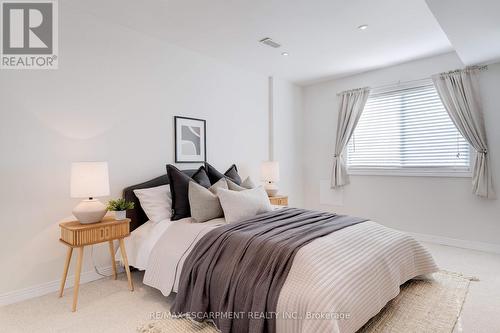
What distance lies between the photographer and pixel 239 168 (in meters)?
4.36

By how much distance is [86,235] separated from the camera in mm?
2367

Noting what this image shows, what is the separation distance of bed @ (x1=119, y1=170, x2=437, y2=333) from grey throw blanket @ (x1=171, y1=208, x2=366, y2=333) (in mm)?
11

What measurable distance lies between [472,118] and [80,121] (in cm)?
470

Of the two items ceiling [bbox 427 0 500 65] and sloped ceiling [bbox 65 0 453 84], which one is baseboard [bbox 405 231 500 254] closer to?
ceiling [bbox 427 0 500 65]

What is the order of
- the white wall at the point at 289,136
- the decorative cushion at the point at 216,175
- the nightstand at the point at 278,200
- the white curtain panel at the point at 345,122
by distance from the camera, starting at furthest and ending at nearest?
the white wall at the point at 289,136 < the white curtain panel at the point at 345,122 < the nightstand at the point at 278,200 < the decorative cushion at the point at 216,175

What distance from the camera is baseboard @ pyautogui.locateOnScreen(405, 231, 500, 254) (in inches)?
142

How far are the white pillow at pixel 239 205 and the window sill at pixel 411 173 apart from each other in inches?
101

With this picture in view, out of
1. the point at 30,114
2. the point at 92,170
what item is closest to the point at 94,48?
the point at 30,114

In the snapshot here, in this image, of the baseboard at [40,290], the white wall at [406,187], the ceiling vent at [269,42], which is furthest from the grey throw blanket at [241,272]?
the white wall at [406,187]

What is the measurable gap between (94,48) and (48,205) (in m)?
1.63

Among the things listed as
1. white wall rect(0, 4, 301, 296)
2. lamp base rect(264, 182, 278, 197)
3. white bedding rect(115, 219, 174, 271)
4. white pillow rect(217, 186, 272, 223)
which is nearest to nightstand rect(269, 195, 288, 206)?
lamp base rect(264, 182, 278, 197)

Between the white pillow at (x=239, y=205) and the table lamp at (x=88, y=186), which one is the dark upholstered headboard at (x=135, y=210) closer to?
the table lamp at (x=88, y=186)

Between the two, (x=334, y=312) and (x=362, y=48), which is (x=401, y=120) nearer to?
(x=362, y=48)

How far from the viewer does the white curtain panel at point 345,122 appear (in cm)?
473
